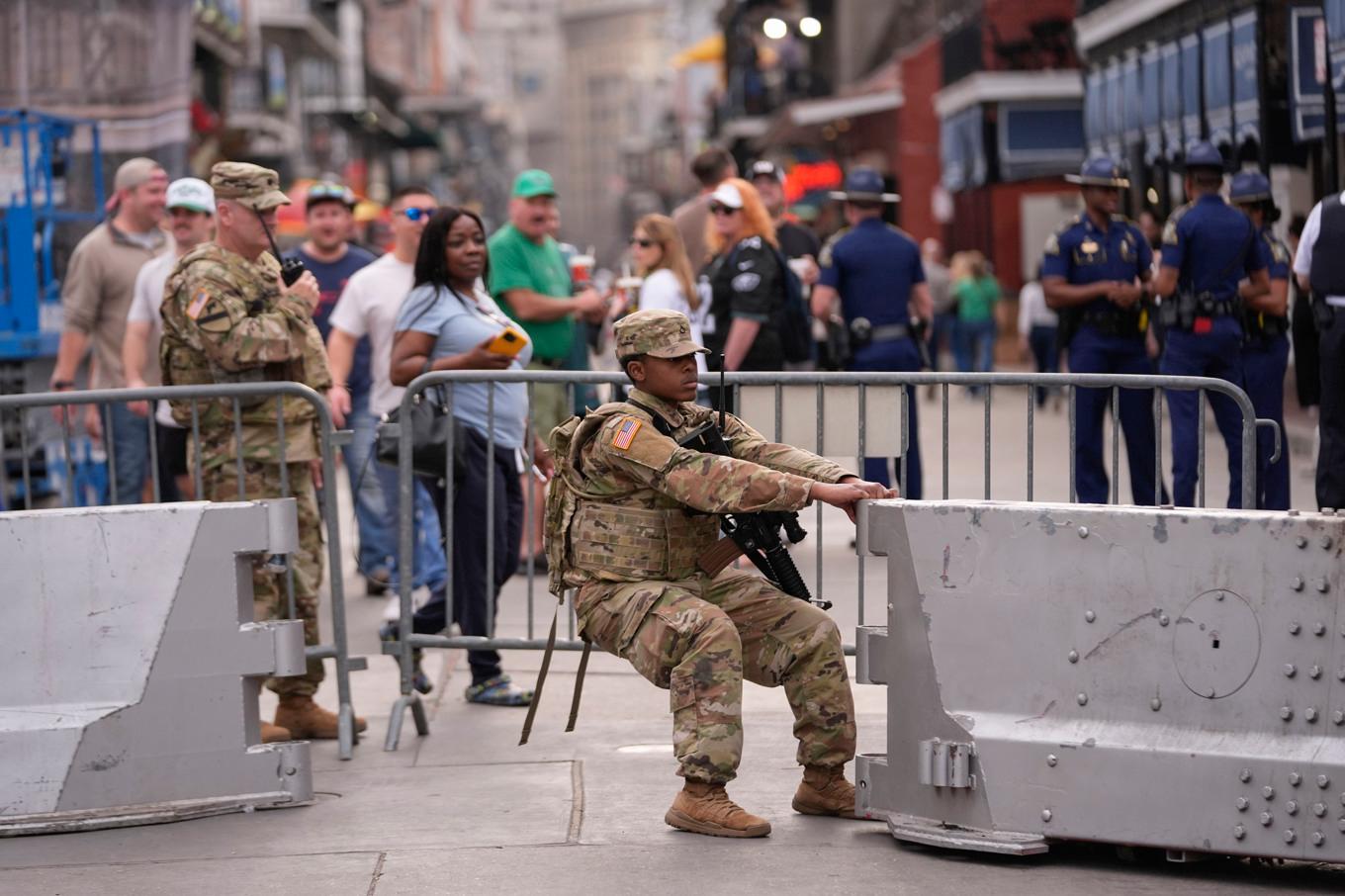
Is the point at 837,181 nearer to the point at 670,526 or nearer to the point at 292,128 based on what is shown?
the point at 292,128

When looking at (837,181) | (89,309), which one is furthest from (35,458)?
(837,181)

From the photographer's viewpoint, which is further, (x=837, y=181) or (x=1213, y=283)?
(x=837, y=181)

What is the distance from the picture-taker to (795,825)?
5734mm

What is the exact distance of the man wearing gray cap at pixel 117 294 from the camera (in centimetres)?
952

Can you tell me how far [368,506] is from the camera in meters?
10.1

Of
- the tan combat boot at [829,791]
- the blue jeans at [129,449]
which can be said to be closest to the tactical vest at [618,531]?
the tan combat boot at [829,791]

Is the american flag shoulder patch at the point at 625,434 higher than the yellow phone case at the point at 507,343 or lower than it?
lower

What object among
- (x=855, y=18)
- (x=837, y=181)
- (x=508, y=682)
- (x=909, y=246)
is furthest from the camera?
→ (x=855, y=18)

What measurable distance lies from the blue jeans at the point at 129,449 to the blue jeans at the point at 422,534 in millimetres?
1107

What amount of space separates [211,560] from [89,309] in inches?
162

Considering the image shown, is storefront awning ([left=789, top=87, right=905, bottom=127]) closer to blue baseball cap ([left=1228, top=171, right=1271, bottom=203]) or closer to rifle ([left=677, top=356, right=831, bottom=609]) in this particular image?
blue baseball cap ([left=1228, top=171, right=1271, bottom=203])

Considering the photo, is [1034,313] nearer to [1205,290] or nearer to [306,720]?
[1205,290]

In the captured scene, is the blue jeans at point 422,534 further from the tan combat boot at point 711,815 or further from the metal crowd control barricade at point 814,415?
the tan combat boot at point 711,815

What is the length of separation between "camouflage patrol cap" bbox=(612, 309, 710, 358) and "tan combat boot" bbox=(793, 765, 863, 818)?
1235 mm
